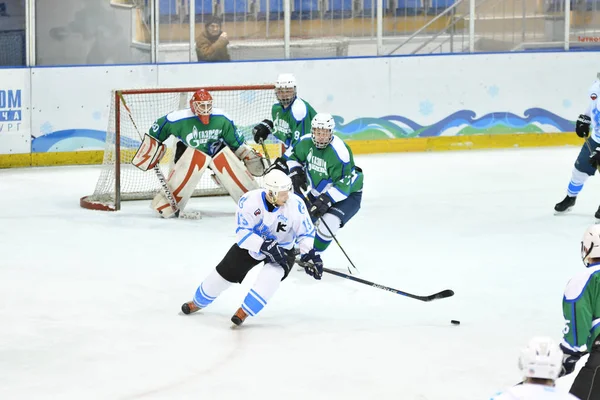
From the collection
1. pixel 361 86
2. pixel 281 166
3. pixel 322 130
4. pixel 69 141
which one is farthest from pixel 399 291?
pixel 361 86

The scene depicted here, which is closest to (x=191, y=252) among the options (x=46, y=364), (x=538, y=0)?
(x=46, y=364)

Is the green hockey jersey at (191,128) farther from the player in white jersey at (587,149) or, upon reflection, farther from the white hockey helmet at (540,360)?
the white hockey helmet at (540,360)

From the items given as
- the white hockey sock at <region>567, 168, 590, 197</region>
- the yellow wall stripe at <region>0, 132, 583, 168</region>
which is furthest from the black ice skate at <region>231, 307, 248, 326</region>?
the yellow wall stripe at <region>0, 132, 583, 168</region>

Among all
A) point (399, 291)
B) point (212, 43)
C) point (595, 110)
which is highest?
point (212, 43)

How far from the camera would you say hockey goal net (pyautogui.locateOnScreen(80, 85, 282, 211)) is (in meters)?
8.56

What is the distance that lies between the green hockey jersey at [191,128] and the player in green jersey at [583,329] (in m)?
4.92

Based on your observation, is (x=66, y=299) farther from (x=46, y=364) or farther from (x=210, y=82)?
(x=210, y=82)

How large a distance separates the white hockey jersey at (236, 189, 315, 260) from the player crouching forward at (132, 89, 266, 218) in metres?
2.96

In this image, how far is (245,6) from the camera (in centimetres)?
1069

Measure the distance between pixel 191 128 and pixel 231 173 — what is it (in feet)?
1.48

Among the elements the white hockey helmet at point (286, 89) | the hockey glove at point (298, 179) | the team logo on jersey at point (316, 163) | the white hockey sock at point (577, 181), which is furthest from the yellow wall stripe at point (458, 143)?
the team logo on jersey at point (316, 163)

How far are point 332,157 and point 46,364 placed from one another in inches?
90.1

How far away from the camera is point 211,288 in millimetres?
5410

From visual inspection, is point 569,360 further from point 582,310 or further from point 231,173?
point 231,173
